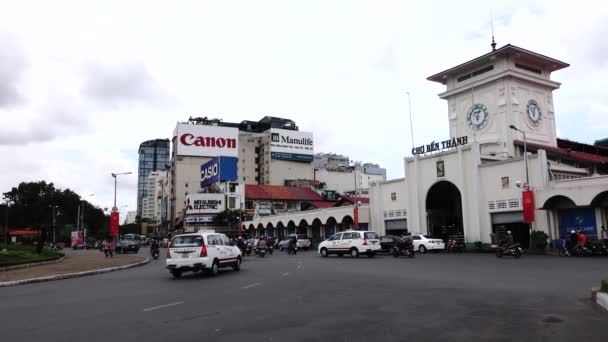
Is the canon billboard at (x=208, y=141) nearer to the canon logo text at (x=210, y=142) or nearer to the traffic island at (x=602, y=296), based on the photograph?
the canon logo text at (x=210, y=142)

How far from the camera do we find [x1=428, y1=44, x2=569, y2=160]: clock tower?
46938 millimetres

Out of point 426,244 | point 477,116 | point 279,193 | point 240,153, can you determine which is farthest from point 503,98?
point 240,153

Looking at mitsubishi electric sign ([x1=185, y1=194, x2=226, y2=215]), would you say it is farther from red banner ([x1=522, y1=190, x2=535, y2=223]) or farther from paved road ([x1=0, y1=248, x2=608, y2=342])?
paved road ([x1=0, y1=248, x2=608, y2=342])

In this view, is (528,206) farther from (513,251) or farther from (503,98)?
(503,98)

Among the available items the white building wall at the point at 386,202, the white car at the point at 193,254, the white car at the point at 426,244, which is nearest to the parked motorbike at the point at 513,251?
the white car at the point at 426,244

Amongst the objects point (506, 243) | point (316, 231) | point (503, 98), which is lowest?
point (506, 243)

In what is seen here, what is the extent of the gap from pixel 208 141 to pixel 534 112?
75644mm

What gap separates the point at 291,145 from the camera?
11712cm

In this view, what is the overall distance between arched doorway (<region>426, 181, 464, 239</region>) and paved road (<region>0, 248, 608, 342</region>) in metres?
29.2

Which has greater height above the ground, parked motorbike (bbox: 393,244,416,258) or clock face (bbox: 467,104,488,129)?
clock face (bbox: 467,104,488,129)

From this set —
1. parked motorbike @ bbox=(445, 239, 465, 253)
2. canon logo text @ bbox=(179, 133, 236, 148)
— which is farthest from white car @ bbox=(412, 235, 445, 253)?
canon logo text @ bbox=(179, 133, 236, 148)

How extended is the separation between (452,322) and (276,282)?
27.9 ft

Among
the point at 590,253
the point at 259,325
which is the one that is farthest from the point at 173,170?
the point at 259,325

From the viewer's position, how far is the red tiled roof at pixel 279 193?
91438 millimetres
